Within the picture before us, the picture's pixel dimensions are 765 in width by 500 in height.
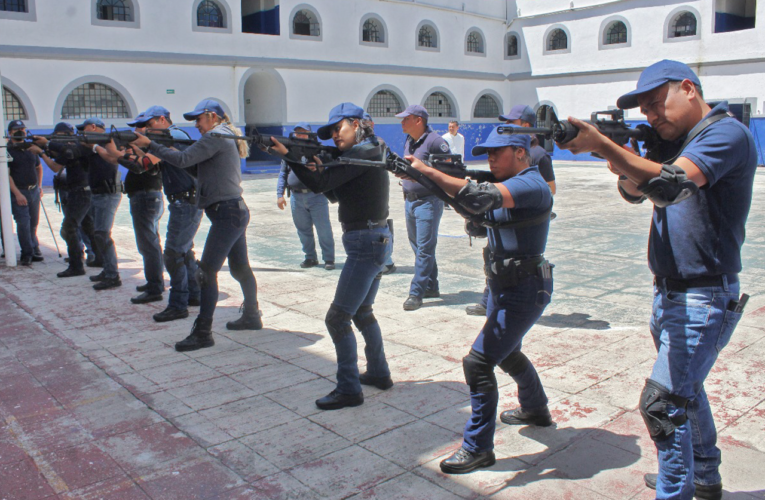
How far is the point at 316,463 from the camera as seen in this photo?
11.7 feet

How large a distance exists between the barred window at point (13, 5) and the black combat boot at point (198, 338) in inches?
688

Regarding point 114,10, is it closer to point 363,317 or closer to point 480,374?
point 363,317

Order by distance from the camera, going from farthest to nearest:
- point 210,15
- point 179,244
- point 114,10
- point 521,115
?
point 210,15 → point 114,10 → point 179,244 → point 521,115

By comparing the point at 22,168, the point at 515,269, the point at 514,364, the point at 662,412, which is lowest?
the point at 514,364

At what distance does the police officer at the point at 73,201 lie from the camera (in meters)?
8.01

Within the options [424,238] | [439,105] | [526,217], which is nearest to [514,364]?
[526,217]

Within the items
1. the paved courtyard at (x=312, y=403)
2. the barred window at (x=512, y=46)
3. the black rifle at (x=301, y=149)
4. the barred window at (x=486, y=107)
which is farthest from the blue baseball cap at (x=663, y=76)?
the barred window at (x=512, y=46)

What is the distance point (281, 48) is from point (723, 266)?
918 inches

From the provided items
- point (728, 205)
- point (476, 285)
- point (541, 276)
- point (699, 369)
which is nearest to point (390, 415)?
point (541, 276)

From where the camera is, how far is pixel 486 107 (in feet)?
105

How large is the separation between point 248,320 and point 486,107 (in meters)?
27.6

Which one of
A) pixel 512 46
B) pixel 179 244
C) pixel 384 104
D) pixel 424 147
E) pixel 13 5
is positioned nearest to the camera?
pixel 179 244

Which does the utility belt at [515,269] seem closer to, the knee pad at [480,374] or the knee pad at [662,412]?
the knee pad at [480,374]

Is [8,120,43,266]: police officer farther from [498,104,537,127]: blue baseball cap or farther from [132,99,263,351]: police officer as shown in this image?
[498,104,537,127]: blue baseball cap
